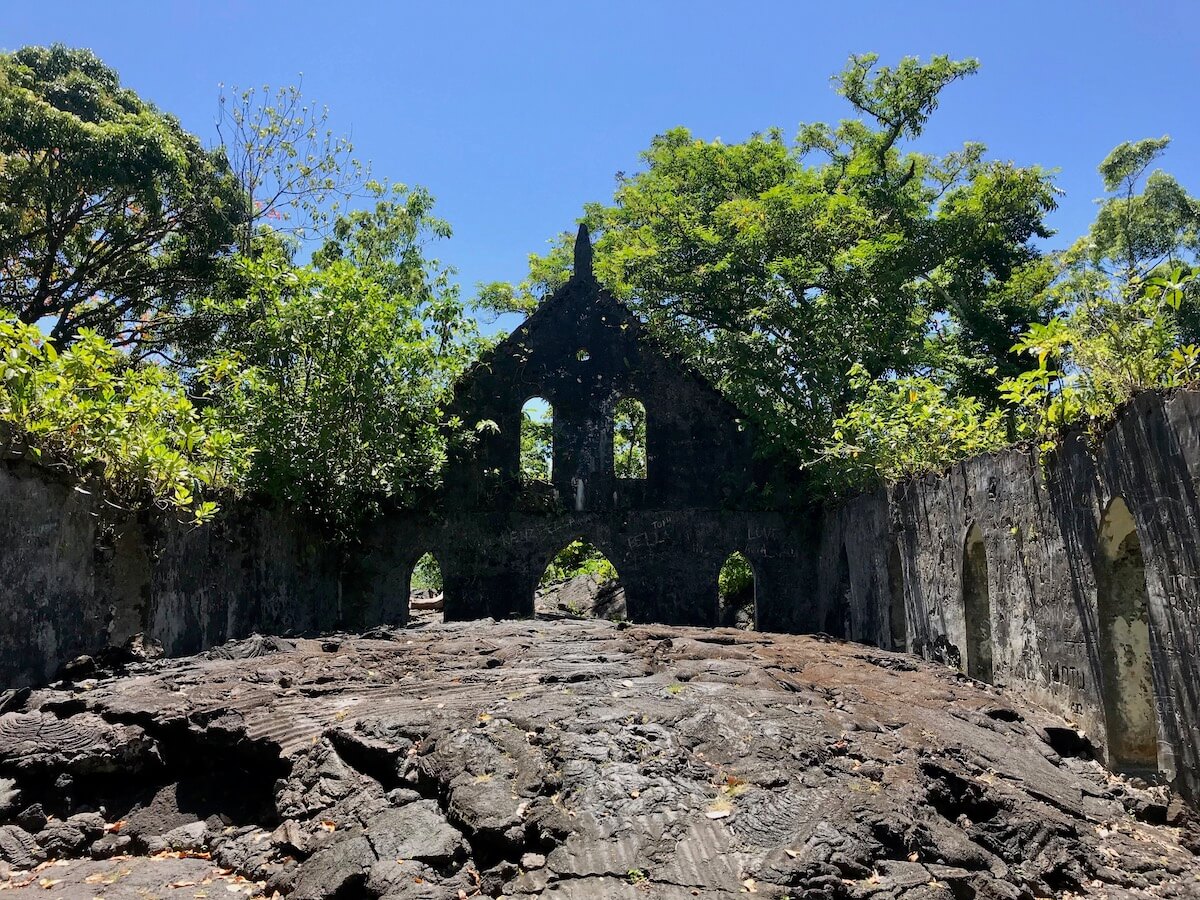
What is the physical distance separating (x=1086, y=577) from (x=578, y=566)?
17938mm

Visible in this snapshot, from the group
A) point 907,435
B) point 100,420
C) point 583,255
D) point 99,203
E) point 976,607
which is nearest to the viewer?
point 100,420

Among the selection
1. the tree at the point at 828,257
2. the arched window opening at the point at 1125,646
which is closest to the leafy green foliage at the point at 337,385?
the tree at the point at 828,257

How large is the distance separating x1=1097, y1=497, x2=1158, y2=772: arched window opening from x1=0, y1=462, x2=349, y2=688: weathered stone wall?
794 cm

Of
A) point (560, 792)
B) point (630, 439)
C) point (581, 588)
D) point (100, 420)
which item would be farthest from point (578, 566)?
point (560, 792)

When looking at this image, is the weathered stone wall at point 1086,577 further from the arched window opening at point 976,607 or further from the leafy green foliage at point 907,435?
the leafy green foliage at point 907,435

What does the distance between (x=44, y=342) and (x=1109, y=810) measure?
8107 millimetres

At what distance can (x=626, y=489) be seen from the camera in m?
16.1

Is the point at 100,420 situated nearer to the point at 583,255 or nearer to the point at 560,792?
the point at 560,792

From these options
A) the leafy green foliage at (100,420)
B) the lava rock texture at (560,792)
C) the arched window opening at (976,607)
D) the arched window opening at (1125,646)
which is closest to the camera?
the lava rock texture at (560,792)

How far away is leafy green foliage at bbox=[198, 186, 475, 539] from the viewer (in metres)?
12.0

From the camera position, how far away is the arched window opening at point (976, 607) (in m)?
8.91

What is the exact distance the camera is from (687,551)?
1583 cm

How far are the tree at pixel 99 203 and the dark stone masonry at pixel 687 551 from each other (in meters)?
6.38

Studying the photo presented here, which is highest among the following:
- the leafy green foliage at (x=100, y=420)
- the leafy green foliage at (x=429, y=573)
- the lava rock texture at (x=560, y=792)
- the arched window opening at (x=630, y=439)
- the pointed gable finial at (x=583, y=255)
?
the pointed gable finial at (x=583, y=255)
